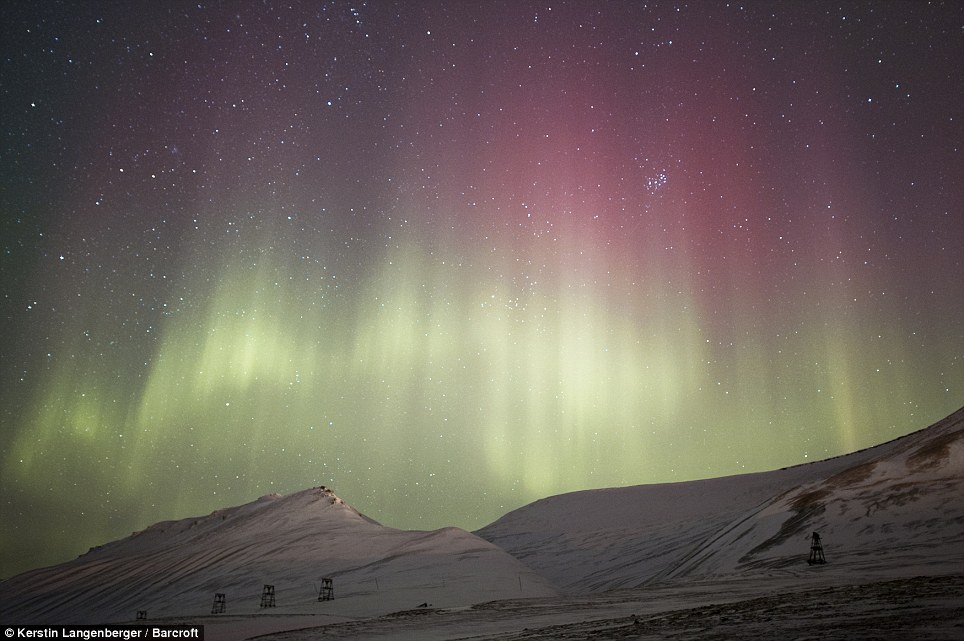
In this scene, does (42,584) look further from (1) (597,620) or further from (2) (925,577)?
(2) (925,577)

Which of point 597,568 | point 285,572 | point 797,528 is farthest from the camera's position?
point 597,568

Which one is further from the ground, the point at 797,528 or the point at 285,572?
the point at 797,528

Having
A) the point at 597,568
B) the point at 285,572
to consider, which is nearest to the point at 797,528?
the point at 597,568

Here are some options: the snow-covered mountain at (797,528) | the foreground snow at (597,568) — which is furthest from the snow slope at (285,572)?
the snow-covered mountain at (797,528)

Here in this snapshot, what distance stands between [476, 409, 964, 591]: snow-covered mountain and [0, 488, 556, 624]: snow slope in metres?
14.6

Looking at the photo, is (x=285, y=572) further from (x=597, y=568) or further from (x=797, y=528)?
(x=797, y=528)

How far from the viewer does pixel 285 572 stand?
62.9 metres

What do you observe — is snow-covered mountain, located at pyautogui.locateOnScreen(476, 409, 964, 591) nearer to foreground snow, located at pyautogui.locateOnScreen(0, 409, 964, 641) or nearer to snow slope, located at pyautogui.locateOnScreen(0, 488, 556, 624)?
foreground snow, located at pyautogui.locateOnScreen(0, 409, 964, 641)

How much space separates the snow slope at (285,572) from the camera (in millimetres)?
45312

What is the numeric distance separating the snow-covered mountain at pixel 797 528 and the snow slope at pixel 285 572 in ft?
47.8

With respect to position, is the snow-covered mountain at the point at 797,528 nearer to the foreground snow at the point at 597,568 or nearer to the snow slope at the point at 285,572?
the foreground snow at the point at 597,568

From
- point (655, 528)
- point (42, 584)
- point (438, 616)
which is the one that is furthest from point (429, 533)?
point (42, 584)

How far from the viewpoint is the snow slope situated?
45312 millimetres

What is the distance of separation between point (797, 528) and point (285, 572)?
160 ft
